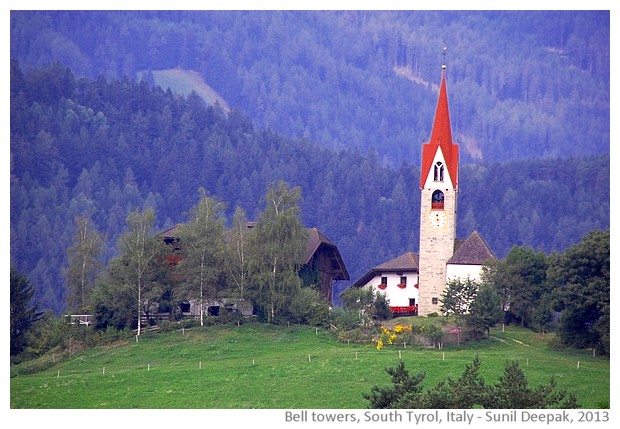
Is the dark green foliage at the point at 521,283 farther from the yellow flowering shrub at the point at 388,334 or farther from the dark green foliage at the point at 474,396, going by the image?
the dark green foliage at the point at 474,396

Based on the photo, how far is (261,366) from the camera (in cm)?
5988

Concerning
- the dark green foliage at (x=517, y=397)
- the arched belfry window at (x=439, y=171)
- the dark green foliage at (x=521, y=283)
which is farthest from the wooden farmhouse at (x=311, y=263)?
the dark green foliage at (x=517, y=397)

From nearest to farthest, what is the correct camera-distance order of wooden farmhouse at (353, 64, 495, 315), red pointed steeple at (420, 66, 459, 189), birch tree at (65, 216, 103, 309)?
birch tree at (65, 216, 103, 309) < wooden farmhouse at (353, 64, 495, 315) < red pointed steeple at (420, 66, 459, 189)

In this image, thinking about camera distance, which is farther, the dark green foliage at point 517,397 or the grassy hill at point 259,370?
the grassy hill at point 259,370

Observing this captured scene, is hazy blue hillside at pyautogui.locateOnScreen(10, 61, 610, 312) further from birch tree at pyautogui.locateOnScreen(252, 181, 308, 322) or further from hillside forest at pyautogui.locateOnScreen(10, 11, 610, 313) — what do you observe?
birch tree at pyautogui.locateOnScreen(252, 181, 308, 322)

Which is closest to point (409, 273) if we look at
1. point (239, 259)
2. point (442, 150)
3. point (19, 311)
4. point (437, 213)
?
point (437, 213)

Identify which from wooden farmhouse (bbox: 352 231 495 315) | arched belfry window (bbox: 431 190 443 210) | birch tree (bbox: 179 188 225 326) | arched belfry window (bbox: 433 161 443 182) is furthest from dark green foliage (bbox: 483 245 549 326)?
birch tree (bbox: 179 188 225 326)

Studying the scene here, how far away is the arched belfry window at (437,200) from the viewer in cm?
8006

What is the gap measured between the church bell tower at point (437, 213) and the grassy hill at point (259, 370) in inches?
366

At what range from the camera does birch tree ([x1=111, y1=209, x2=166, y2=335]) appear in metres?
70.1
